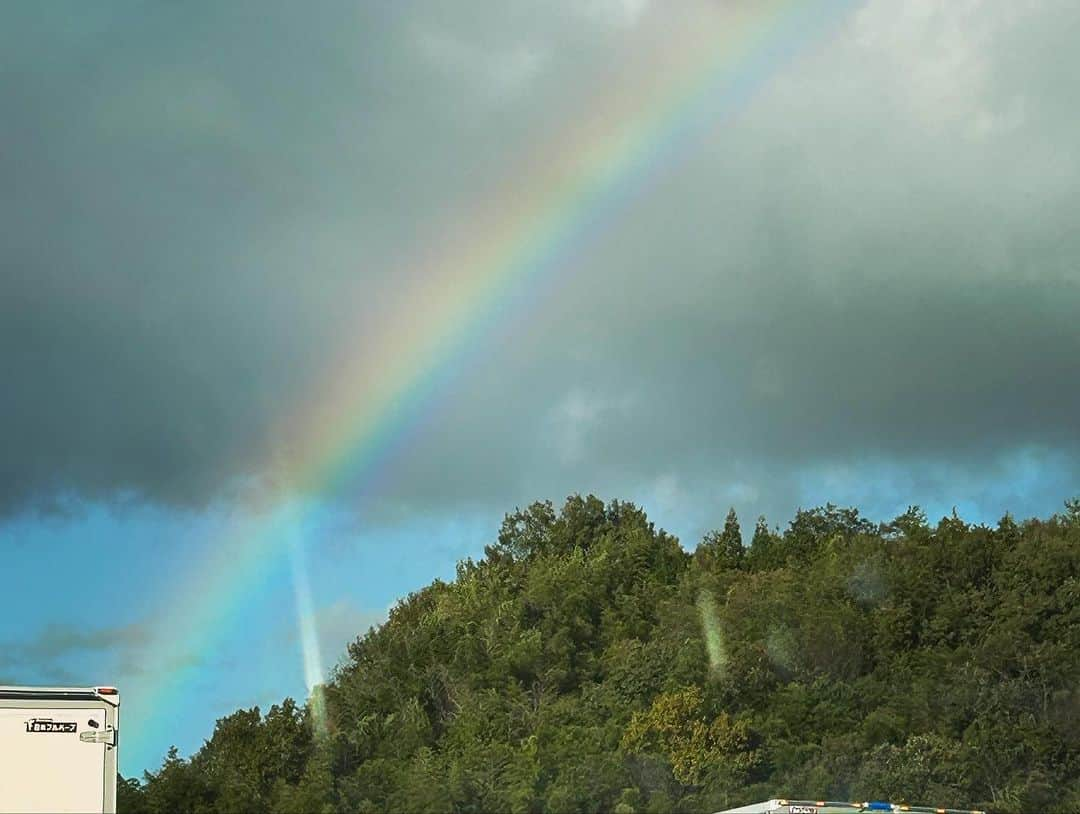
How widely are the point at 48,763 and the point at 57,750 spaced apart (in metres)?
0.23

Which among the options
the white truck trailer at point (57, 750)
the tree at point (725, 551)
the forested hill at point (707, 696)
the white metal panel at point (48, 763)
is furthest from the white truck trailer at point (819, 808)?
the tree at point (725, 551)

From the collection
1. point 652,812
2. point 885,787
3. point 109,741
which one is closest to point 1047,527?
point 885,787

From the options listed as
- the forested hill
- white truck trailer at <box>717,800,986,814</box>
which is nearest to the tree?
the forested hill

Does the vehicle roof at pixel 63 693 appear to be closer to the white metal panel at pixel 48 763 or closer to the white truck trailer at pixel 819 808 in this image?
the white metal panel at pixel 48 763

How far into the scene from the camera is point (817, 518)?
Answer: 4220 inches

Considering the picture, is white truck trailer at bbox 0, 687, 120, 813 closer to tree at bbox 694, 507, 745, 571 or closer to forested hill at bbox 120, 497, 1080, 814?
forested hill at bbox 120, 497, 1080, 814

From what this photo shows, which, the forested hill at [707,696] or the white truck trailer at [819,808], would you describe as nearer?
the white truck trailer at [819,808]

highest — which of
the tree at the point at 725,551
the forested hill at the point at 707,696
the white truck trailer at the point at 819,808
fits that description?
the tree at the point at 725,551

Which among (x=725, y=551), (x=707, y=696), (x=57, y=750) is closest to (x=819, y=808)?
(x=57, y=750)

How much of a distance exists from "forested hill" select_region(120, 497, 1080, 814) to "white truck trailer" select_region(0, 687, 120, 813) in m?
18.5

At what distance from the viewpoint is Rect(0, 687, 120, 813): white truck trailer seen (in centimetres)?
2302

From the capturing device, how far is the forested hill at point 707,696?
48406 millimetres

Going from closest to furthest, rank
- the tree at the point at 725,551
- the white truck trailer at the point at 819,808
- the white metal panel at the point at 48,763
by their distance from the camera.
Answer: the white truck trailer at the point at 819,808
the white metal panel at the point at 48,763
the tree at the point at 725,551

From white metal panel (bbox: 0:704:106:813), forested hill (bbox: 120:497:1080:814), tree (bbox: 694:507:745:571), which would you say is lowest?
white metal panel (bbox: 0:704:106:813)
